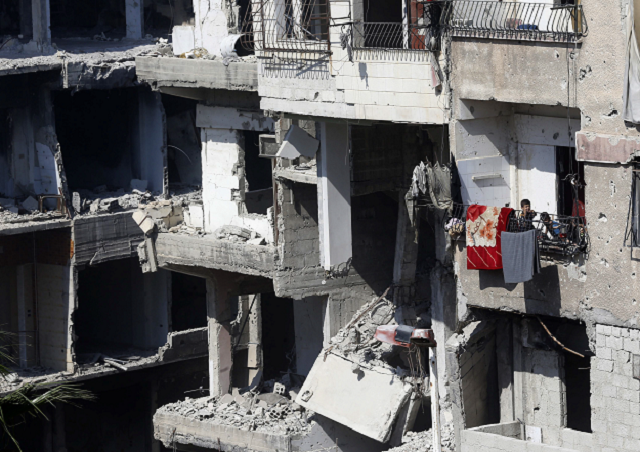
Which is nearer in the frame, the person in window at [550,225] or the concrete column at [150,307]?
the person in window at [550,225]

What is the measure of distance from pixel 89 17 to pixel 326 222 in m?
14.8

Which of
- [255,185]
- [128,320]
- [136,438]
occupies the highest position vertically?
[255,185]

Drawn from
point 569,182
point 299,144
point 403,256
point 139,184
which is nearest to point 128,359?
point 139,184

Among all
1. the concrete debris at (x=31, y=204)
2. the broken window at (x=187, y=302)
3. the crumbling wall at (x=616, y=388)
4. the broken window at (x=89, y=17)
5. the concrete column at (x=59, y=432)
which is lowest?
the concrete column at (x=59, y=432)

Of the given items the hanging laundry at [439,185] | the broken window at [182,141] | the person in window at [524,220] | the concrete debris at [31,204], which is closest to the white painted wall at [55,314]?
the concrete debris at [31,204]

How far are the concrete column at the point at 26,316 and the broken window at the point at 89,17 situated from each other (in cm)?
688

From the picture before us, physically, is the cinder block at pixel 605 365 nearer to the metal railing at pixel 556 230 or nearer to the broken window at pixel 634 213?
the metal railing at pixel 556 230

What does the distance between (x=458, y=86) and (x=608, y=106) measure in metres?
2.81

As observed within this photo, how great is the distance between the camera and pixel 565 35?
2270 centimetres

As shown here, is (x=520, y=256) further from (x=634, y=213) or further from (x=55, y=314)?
(x=55, y=314)

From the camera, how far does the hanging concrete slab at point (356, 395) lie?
93.8ft

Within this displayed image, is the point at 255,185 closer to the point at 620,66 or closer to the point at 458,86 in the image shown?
the point at 458,86

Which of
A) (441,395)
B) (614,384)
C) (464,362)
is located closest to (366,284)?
(441,395)

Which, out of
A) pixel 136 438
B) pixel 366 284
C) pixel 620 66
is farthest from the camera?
pixel 136 438
